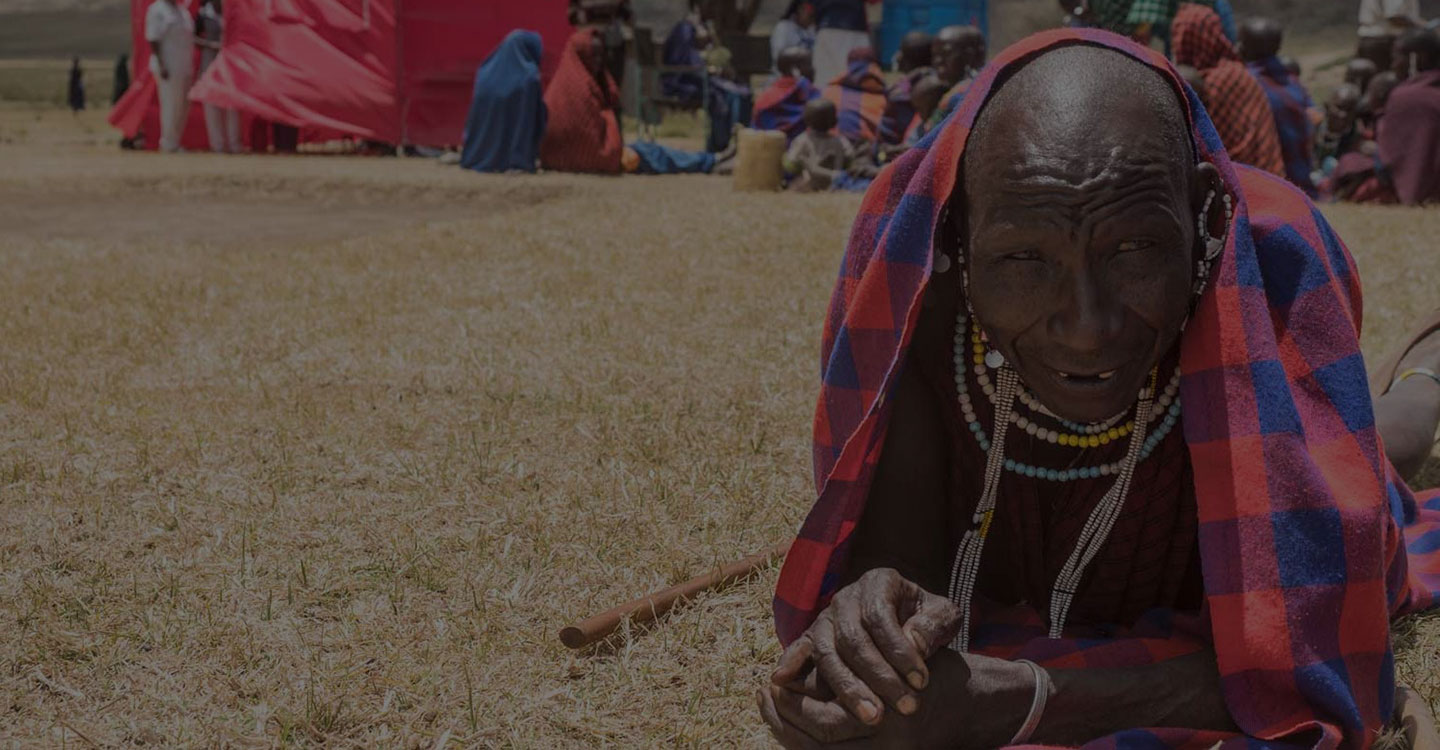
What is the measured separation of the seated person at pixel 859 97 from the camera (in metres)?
12.5

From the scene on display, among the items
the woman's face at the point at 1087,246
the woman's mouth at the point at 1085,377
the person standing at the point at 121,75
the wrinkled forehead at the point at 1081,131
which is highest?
the wrinkled forehead at the point at 1081,131

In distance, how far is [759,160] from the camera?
10.7 m

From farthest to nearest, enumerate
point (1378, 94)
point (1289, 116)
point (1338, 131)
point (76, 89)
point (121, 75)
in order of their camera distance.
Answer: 1. point (76, 89)
2. point (121, 75)
3. point (1338, 131)
4. point (1378, 94)
5. point (1289, 116)

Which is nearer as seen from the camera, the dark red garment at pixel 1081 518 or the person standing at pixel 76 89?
the dark red garment at pixel 1081 518

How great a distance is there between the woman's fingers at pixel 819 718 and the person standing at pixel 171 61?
48.1 feet

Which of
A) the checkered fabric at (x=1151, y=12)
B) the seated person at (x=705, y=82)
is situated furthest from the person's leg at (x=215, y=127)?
the checkered fabric at (x=1151, y=12)

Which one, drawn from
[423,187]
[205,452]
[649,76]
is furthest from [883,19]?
[205,452]

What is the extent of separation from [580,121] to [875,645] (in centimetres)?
1153

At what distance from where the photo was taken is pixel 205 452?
355 centimetres

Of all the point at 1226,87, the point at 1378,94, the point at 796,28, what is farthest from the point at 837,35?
the point at 1226,87

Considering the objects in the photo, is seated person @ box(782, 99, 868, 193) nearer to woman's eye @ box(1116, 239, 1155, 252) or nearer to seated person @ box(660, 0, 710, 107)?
seated person @ box(660, 0, 710, 107)

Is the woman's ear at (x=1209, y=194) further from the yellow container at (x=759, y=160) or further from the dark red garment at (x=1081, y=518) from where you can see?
the yellow container at (x=759, y=160)

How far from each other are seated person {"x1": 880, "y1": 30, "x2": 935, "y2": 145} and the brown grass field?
14.0 feet

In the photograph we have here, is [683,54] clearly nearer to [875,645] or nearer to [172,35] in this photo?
[172,35]
